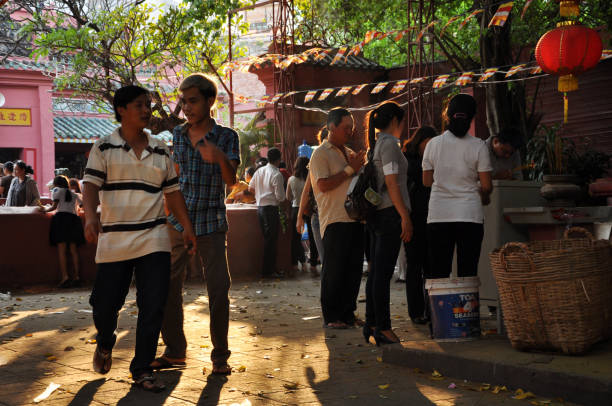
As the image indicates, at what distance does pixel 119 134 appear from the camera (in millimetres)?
5043

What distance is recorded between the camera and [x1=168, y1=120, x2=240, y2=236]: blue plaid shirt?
538 centimetres

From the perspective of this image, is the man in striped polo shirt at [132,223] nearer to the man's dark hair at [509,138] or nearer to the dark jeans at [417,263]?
the dark jeans at [417,263]

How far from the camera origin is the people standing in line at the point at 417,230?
7.32 m

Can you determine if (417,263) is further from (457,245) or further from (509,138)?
(509,138)

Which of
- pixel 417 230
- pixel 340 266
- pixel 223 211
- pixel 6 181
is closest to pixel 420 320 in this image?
pixel 417 230

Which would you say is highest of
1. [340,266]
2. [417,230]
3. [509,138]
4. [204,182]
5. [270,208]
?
[509,138]

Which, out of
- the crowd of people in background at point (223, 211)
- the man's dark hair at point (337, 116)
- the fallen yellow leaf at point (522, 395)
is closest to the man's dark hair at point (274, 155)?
the crowd of people in background at point (223, 211)

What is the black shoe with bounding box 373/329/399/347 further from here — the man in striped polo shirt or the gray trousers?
the man in striped polo shirt

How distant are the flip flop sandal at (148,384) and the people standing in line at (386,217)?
1.97m

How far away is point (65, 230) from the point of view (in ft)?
38.4

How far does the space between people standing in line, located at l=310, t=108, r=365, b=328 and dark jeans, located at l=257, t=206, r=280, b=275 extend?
562cm

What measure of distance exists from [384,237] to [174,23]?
13.1 meters

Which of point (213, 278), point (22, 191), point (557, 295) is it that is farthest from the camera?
point (22, 191)

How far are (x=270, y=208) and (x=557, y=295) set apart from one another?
7.99 metres
